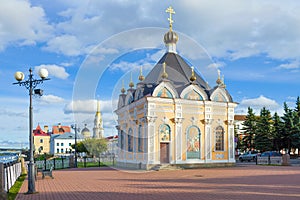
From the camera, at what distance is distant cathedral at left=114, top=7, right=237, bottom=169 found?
27.2 metres

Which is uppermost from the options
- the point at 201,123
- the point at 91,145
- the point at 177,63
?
the point at 177,63

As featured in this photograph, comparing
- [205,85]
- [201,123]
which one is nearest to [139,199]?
[201,123]

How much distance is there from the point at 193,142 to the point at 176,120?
246 centimetres

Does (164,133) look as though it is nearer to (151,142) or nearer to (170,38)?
(151,142)

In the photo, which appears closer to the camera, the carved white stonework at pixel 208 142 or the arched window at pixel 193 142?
the arched window at pixel 193 142

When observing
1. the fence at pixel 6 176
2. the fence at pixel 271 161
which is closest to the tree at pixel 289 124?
the fence at pixel 271 161

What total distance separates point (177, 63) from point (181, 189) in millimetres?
19181

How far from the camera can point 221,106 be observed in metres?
29.9

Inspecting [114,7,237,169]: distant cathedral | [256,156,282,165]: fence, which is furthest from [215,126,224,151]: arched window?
[256,156,282,165]: fence

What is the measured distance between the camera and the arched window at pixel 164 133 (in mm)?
27328

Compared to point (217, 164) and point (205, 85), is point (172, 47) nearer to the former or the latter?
point (205, 85)

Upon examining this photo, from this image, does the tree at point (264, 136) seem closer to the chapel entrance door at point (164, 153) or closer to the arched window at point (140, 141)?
the chapel entrance door at point (164, 153)

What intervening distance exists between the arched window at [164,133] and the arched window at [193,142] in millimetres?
1731

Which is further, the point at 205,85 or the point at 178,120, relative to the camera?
the point at 205,85
